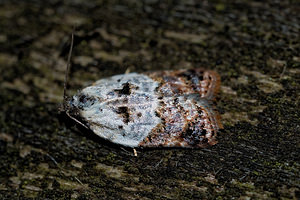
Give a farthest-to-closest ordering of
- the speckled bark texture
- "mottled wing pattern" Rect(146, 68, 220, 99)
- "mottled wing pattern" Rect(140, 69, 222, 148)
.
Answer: "mottled wing pattern" Rect(146, 68, 220, 99) → "mottled wing pattern" Rect(140, 69, 222, 148) → the speckled bark texture

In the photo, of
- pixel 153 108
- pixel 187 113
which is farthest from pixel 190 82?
pixel 153 108

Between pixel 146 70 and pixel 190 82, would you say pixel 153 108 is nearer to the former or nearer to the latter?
pixel 190 82

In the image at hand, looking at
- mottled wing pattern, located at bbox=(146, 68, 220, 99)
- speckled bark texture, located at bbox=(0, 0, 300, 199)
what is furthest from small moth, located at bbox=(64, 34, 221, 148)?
speckled bark texture, located at bbox=(0, 0, 300, 199)

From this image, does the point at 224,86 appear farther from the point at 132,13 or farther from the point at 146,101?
the point at 132,13

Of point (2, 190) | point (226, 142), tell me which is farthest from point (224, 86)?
point (2, 190)

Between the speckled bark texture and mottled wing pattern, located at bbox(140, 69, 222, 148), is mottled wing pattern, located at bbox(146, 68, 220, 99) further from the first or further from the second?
the speckled bark texture

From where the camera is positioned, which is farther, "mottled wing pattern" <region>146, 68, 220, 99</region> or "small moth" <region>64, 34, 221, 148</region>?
"mottled wing pattern" <region>146, 68, 220, 99</region>

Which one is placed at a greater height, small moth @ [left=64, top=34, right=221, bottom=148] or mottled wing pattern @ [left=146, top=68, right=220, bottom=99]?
mottled wing pattern @ [left=146, top=68, right=220, bottom=99]
